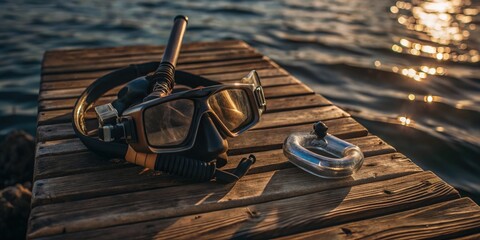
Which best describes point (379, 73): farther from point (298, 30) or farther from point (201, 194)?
point (201, 194)

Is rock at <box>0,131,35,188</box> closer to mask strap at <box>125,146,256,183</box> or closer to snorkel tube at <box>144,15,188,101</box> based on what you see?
snorkel tube at <box>144,15,188,101</box>

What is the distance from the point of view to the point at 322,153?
11.2ft

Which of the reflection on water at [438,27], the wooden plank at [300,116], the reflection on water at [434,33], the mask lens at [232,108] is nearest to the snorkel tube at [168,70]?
the mask lens at [232,108]

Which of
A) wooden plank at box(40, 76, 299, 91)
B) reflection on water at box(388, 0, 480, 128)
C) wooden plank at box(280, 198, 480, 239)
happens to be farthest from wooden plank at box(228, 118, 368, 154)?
reflection on water at box(388, 0, 480, 128)

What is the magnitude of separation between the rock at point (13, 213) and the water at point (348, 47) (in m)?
2.05

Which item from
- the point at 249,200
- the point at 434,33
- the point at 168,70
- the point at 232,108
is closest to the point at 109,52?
the point at 168,70

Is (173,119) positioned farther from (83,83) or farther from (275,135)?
(83,83)

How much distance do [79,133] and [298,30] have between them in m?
8.43

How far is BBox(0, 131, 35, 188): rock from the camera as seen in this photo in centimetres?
494

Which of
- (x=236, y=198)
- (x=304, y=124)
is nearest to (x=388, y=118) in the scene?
(x=304, y=124)

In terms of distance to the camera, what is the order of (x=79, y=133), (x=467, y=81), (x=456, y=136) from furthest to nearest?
(x=467, y=81) → (x=456, y=136) → (x=79, y=133)

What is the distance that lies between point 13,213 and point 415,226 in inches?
122

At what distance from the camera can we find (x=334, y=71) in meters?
8.33

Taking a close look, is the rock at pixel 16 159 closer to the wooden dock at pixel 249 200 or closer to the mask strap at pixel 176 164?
the wooden dock at pixel 249 200
